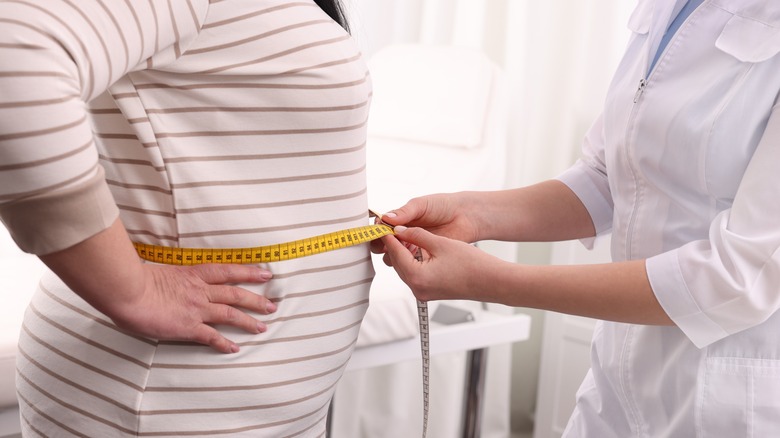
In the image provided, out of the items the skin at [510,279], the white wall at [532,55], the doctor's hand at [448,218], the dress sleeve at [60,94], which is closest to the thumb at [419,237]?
the skin at [510,279]

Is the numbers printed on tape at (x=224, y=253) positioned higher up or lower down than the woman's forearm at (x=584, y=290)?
higher up

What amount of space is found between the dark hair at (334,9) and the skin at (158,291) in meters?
0.40

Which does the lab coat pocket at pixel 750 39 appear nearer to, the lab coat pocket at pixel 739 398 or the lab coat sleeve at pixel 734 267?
the lab coat sleeve at pixel 734 267

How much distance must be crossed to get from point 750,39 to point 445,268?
468 mm

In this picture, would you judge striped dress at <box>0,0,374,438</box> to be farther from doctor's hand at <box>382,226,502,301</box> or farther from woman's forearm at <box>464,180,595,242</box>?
woman's forearm at <box>464,180,595,242</box>

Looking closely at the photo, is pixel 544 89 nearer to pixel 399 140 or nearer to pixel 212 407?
pixel 399 140

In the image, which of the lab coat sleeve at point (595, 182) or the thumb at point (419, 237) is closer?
the thumb at point (419, 237)

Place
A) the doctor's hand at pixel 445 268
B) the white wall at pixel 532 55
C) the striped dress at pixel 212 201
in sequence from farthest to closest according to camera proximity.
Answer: the white wall at pixel 532 55 < the doctor's hand at pixel 445 268 < the striped dress at pixel 212 201

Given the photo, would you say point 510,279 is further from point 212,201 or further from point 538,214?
point 212,201

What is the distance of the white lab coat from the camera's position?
3.35 feet

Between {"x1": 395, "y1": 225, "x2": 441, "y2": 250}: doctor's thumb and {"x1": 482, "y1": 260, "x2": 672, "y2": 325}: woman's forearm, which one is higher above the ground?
{"x1": 395, "y1": 225, "x2": 441, "y2": 250}: doctor's thumb

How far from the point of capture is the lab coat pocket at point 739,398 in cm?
108

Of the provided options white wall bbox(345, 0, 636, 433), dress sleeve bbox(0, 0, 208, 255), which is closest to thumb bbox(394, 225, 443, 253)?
dress sleeve bbox(0, 0, 208, 255)

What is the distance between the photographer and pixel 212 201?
0.94 meters
